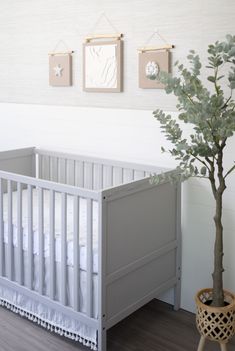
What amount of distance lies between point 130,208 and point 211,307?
0.57 meters

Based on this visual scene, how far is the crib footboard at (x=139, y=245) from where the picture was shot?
83.7 inches

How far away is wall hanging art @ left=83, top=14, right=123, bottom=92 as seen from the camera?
2.79m

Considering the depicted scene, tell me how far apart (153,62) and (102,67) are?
387 millimetres

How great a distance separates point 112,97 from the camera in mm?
2875

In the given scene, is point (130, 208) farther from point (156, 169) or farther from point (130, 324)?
point (130, 324)

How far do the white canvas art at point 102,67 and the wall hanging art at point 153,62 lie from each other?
18 cm

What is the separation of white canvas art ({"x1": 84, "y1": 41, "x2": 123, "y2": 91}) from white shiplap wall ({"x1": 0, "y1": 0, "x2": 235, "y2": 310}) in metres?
0.06

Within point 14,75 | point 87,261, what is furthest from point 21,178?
point 14,75

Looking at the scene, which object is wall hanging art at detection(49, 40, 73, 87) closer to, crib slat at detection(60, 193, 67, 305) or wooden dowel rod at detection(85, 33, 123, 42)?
wooden dowel rod at detection(85, 33, 123, 42)

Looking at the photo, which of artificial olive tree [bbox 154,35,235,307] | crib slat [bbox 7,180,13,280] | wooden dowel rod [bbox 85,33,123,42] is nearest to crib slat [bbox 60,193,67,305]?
crib slat [bbox 7,180,13,280]

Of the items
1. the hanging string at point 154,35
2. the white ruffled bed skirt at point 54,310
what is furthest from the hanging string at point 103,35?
the white ruffled bed skirt at point 54,310

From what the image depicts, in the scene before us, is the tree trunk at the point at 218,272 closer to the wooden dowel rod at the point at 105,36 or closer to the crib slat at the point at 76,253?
the crib slat at the point at 76,253

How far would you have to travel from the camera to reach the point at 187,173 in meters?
1.86

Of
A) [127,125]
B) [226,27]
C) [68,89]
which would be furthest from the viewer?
[68,89]
